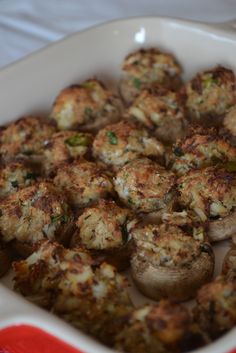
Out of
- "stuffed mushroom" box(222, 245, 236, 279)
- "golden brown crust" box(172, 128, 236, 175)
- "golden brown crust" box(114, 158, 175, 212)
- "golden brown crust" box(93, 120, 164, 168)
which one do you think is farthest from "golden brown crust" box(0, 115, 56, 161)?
"stuffed mushroom" box(222, 245, 236, 279)

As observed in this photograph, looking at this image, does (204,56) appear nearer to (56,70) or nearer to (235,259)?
(56,70)

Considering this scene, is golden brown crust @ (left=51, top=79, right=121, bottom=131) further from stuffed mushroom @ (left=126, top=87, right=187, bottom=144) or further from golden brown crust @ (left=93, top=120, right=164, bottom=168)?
golden brown crust @ (left=93, top=120, right=164, bottom=168)

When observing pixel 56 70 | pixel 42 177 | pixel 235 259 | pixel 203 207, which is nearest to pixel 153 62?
pixel 56 70

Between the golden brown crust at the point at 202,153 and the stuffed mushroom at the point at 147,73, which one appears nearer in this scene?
the golden brown crust at the point at 202,153

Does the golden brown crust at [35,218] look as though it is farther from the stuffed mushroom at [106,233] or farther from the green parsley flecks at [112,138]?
the green parsley flecks at [112,138]

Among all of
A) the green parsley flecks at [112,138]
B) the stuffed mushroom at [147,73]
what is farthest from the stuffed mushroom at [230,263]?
the stuffed mushroom at [147,73]

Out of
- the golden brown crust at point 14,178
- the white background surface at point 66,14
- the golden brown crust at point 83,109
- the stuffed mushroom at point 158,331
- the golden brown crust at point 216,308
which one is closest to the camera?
the stuffed mushroom at point 158,331

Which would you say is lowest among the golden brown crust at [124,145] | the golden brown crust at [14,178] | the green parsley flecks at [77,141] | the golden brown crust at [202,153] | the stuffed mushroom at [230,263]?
the golden brown crust at [14,178]
